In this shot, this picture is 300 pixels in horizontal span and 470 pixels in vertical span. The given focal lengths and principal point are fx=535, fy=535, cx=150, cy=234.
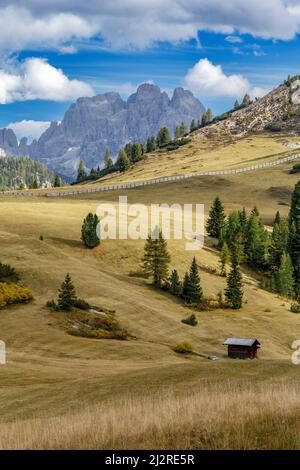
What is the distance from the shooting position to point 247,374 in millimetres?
32781

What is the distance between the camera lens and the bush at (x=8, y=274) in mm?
69188

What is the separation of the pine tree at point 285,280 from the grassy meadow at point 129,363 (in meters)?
4.02

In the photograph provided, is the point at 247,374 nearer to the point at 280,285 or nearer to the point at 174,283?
the point at 174,283

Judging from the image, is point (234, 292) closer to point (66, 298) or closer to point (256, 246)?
point (66, 298)

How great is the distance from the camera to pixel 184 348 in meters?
54.6

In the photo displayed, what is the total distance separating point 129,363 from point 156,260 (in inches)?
1484

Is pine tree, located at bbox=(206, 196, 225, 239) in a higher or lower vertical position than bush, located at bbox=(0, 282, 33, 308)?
higher

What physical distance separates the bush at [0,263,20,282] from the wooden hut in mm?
29379

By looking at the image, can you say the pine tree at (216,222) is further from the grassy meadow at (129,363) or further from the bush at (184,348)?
the bush at (184,348)

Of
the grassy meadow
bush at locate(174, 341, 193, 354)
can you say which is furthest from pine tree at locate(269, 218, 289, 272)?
bush at locate(174, 341, 193, 354)

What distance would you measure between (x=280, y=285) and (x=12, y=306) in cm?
4785

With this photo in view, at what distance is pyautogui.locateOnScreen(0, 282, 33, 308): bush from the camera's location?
61.1 metres

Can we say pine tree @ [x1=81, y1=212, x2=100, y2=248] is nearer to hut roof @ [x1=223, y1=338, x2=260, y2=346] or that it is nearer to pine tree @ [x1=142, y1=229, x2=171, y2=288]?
pine tree @ [x1=142, y1=229, x2=171, y2=288]

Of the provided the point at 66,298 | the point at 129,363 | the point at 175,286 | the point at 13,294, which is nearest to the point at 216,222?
the point at 175,286
